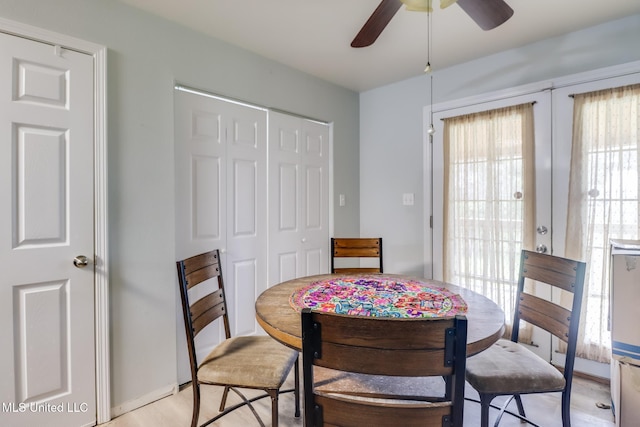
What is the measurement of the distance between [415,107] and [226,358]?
2.62 m

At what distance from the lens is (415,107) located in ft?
10.0

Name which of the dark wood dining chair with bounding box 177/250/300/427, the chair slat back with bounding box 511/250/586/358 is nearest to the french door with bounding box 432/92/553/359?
the chair slat back with bounding box 511/250/586/358

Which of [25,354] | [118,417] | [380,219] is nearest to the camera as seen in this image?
[25,354]

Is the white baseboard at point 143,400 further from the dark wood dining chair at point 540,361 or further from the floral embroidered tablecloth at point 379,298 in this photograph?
the dark wood dining chair at point 540,361

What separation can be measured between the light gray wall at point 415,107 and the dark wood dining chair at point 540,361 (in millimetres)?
1396

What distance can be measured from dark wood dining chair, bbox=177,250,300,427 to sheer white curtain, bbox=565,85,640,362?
2.02 metres

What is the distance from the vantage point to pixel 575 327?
4.66 ft

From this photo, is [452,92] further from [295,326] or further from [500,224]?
[295,326]

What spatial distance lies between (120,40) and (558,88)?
2.88 metres

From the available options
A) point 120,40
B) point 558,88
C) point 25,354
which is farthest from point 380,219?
point 25,354

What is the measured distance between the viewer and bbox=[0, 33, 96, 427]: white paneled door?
1.57 m

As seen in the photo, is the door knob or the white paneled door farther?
the door knob

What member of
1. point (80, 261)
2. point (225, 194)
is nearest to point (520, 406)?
point (225, 194)

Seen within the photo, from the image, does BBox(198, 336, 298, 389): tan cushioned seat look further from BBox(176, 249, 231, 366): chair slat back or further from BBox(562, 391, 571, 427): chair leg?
BBox(562, 391, 571, 427): chair leg
